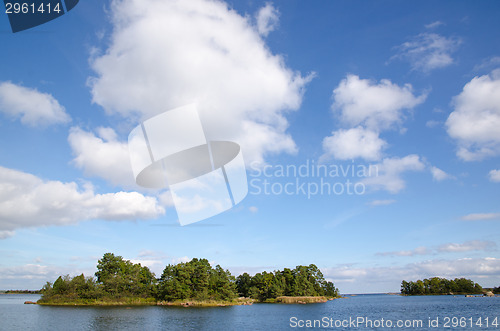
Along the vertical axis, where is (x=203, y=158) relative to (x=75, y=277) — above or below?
above

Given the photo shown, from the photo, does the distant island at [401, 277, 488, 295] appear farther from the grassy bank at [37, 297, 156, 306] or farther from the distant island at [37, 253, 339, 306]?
the grassy bank at [37, 297, 156, 306]

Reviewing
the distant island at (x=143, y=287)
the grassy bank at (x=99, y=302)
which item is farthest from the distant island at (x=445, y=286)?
the grassy bank at (x=99, y=302)

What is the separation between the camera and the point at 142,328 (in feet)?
109


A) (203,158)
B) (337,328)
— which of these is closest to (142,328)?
(337,328)

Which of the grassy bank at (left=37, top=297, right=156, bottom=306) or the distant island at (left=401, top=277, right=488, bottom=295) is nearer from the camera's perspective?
the grassy bank at (left=37, top=297, right=156, bottom=306)

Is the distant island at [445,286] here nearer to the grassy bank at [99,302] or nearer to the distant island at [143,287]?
the distant island at [143,287]

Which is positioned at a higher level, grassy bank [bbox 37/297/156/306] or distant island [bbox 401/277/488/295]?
grassy bank [bbox 37/297/156/306]

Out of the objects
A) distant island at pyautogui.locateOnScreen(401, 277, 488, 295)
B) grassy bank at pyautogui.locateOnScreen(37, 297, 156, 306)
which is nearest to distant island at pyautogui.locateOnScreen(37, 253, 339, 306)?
grassy bank at pyautogui.locateOnScreen(37, 297, 156, 306)

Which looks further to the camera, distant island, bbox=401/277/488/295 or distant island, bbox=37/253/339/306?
distant island, bbox=401/277/488/295

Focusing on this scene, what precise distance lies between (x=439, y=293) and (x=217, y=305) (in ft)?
568

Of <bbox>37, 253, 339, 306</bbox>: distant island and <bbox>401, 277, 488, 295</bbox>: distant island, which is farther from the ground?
<bbox>37, 253, 339, 306</bbox>: distant island

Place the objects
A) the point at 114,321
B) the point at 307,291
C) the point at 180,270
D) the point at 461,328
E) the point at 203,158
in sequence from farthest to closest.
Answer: the point at 307,291
the point at 180,270
the point at 114,321
the point at 461,328
the point at 203,158

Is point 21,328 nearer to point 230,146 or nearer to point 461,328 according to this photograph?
point 230,146

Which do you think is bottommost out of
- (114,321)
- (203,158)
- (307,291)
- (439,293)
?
(439,293)
